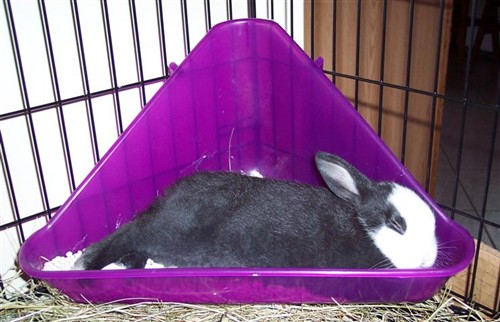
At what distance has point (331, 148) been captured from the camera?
1.51 m

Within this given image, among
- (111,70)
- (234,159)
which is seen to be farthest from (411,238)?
(111,70)

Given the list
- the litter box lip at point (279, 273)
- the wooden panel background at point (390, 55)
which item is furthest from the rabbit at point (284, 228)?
the wooden panel background at point (390, 55)

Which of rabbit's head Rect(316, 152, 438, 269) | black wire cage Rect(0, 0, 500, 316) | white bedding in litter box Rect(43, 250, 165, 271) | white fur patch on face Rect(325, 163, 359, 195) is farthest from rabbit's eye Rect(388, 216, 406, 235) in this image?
white bedding in litter box Rect(43, 250, 165, 271)

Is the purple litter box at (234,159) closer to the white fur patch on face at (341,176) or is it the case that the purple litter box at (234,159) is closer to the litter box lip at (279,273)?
the litter box lip at (279,273)

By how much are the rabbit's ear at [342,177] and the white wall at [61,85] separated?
1.98 ft

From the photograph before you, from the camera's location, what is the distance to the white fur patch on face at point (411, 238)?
117 centimetres

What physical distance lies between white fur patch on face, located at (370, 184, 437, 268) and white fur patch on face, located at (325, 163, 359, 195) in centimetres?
9

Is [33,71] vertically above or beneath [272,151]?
above

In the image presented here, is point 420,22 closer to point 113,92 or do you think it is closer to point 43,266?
point 113,92

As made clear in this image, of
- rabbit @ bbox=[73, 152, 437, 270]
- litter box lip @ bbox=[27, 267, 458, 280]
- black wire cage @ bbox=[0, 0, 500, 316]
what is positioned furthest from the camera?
black wire cage @ bbox=[0, 0, 500, 316]

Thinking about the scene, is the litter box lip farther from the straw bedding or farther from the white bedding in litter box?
the white bedding in litter box

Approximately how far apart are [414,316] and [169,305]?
0.50 meters

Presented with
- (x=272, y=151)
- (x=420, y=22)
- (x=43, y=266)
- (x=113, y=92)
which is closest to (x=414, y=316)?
(x=272, y=151)

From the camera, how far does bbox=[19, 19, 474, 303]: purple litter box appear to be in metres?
1.01
